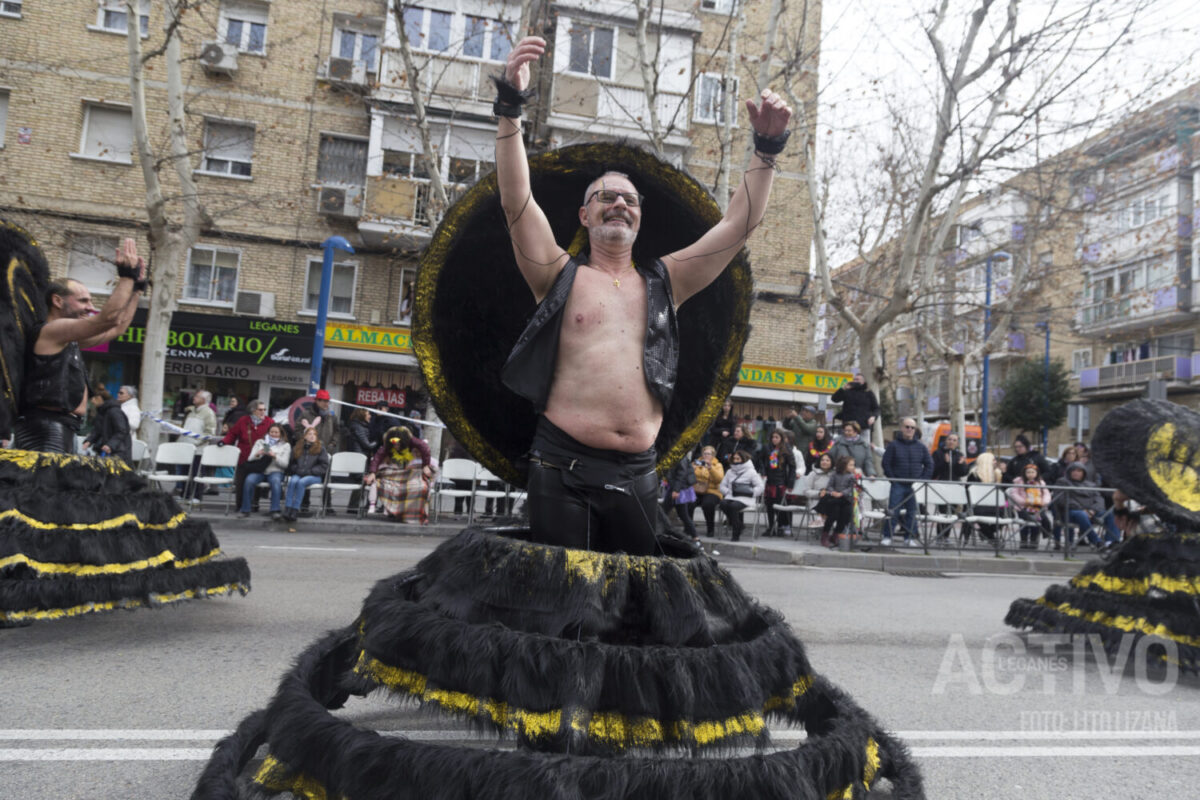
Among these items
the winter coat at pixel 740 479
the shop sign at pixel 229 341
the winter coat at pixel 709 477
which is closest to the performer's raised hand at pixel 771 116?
the winter coat at pixel 709 477

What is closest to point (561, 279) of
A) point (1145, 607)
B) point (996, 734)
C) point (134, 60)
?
point (996, 734)

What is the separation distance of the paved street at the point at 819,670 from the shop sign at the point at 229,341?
1528 centimetres

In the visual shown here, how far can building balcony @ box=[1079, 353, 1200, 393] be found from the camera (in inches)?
1463

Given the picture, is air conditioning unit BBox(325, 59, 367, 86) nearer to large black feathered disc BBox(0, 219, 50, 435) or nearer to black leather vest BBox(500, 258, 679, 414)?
large black feathered disc BBox(0, 219, 50, 435)

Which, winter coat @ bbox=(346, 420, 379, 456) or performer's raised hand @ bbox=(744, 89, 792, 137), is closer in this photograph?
performer's raised hand @ bbox=(744, 89, 792, 137)

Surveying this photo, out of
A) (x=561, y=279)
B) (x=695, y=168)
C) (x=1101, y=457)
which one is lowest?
(x=1101, y=457)

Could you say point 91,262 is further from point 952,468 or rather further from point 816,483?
point 952,468

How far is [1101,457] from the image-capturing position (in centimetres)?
538

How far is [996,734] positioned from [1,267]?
5.65 metres

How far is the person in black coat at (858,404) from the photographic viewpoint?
14.0 meters

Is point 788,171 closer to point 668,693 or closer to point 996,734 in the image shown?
point 996,734

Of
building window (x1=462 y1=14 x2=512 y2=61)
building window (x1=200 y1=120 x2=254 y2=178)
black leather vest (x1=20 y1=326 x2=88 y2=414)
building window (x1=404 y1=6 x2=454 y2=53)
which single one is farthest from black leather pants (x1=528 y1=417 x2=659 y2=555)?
Answer: building window (x1=404 y1=6 x2=454 y2=53)

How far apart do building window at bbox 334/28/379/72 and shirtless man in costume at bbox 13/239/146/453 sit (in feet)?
65.9

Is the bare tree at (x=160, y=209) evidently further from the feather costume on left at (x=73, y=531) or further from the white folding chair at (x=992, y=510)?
the white folding chair at (x=992, y=510)
